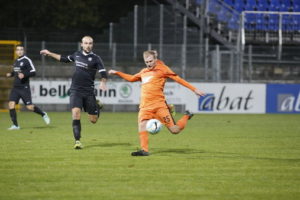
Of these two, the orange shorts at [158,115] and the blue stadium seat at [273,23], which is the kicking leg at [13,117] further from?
the blue stadium seat at [273,23]

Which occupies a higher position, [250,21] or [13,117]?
[250,21]

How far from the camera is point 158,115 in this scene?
469 inches

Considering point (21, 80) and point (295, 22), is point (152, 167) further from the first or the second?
point (295, 22)

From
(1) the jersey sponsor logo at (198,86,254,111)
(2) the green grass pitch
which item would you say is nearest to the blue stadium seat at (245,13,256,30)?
(1) the jersey sponsor logo at (198,86,254,111)

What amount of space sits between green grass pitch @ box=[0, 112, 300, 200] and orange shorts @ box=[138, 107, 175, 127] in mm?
594

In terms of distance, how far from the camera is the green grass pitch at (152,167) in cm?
783

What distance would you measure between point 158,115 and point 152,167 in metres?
2.08

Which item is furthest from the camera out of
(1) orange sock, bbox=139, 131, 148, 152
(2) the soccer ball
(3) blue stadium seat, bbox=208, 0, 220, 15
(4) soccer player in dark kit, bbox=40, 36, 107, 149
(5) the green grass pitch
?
(3) blue stadium seat, bbox=208, 0, 220, 15

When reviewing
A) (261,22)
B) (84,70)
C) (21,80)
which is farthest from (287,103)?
(84,70)

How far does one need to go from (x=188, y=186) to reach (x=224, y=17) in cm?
2461

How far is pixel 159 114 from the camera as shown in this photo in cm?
1190

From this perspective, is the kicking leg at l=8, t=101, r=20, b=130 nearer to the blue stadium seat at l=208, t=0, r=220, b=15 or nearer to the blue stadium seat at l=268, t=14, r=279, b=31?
the blue stadium seat at l=208, t=0, r=220, b=15

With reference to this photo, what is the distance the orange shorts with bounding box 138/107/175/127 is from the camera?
38.8ft

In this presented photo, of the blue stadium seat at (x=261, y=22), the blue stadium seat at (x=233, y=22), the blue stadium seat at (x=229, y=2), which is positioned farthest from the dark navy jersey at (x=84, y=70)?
the blue stadium seat at (x=229, y=2)
